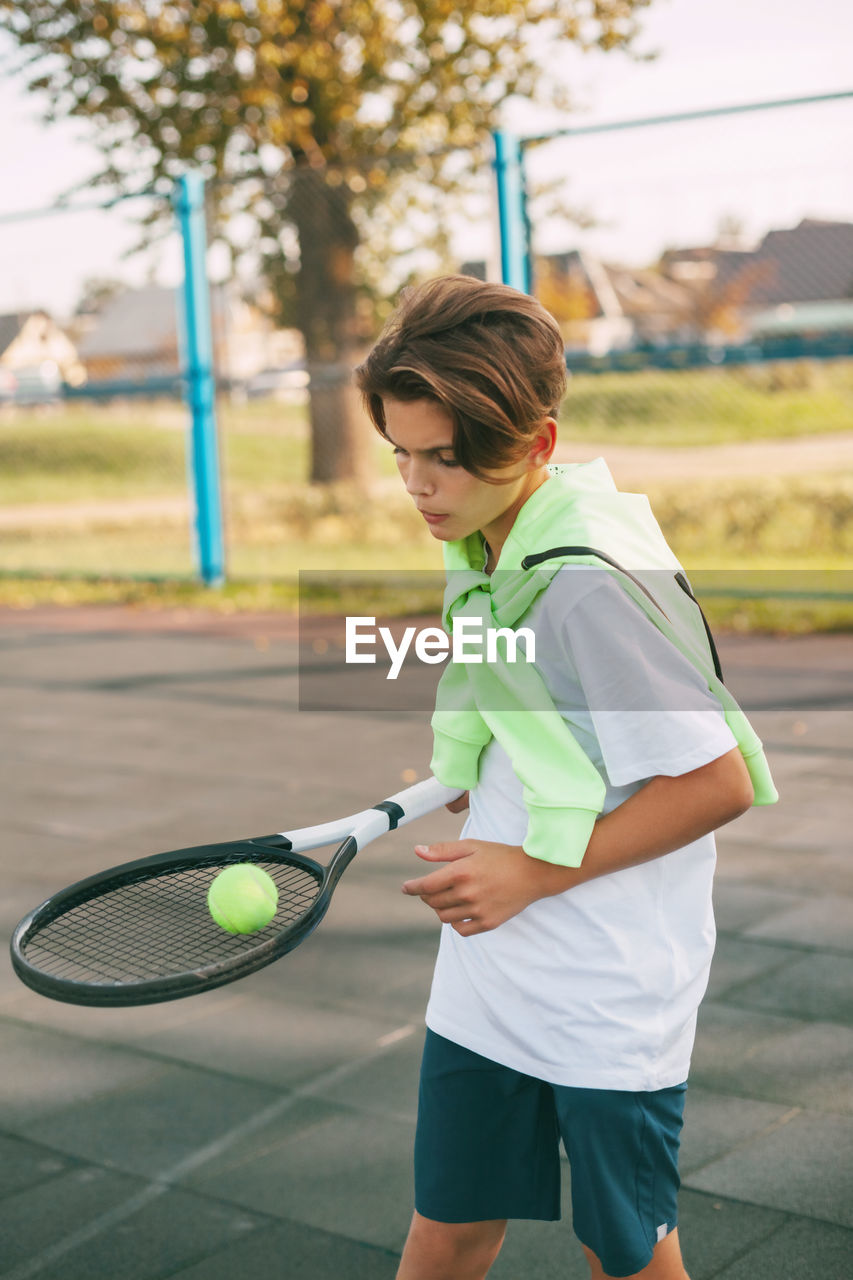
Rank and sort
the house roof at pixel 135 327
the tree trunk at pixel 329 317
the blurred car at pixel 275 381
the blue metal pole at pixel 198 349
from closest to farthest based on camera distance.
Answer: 1. the blurred car at pixel 275 381
2. the blue metal pole at pixel 198 349
3. the tree trunk at pixel 329 317
4. the house roof at pixel 135 327

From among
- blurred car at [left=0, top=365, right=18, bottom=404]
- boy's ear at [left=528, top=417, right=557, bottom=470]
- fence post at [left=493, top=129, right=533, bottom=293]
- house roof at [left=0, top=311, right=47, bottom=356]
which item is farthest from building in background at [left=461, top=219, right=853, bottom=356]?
boy's ear at [left=528, top=417, right=557, bottom=470]

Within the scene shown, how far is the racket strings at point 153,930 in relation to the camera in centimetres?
172

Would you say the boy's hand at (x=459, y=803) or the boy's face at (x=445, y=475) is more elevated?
the boy's face at (x=445, y=475)

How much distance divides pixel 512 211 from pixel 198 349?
9.22 feet

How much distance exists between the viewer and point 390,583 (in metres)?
9.80

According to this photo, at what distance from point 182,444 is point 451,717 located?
16638 millimetres

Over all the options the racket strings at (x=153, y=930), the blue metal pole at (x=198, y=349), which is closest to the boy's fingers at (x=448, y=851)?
the racket strings at (x=153, y=930)

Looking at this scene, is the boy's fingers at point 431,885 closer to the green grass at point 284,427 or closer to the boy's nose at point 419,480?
the boy's nose at point 419,480

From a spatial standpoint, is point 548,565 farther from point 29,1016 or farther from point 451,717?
point 29,1016

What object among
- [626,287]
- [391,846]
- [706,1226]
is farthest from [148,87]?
[706,1226]

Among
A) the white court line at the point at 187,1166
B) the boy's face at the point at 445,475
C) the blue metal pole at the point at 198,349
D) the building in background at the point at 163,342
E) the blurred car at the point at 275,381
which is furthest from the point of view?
the building in background at the point at 163,342

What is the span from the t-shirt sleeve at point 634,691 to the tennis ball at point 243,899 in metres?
0.48

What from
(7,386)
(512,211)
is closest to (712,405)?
(512,211)

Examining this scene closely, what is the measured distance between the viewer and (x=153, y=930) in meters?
1.84
